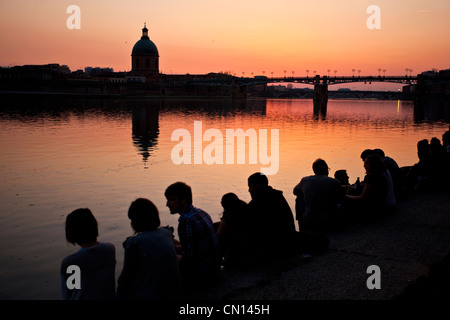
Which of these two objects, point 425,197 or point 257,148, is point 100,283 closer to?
point 425,197

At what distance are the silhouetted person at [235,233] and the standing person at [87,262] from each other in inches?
79.1

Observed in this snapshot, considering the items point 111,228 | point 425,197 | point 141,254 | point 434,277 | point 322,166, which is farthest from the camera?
point 425,197

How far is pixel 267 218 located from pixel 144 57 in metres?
161

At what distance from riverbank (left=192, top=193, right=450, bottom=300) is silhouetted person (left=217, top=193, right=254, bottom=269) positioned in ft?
0.78

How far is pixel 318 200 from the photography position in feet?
23.9

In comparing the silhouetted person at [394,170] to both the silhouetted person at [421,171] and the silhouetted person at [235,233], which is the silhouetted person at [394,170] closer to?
the silhouetted person at [421,171]

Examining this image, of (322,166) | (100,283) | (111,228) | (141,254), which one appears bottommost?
(111,228)

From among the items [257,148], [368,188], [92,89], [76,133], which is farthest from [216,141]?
[92,89]

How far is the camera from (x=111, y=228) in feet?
29.7

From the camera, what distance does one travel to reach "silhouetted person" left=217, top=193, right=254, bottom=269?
5.81 meters


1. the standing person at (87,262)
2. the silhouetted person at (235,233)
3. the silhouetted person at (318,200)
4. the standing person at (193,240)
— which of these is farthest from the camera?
the silhouetted person at (318,200)

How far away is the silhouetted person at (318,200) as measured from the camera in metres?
7.15

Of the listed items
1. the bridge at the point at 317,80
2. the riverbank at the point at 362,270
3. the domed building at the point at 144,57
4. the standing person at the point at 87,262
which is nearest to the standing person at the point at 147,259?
the standing person at the point at 87,262
